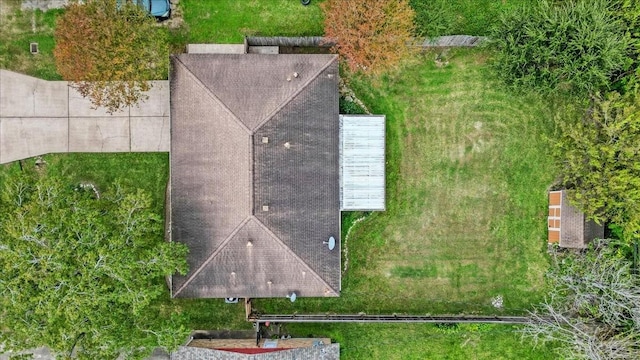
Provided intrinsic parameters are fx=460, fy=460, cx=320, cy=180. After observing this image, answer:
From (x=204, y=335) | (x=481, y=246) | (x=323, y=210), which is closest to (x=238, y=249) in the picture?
(x=323, y=210)

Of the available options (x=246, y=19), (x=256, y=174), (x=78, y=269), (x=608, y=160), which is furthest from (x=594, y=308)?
(x=78, y=269)

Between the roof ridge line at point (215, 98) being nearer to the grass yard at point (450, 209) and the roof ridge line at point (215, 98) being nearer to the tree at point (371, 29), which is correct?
the tree at point (371, 29)

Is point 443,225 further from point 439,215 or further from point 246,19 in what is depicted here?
point 246,19

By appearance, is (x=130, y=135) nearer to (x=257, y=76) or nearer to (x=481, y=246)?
(x=257, y=76)

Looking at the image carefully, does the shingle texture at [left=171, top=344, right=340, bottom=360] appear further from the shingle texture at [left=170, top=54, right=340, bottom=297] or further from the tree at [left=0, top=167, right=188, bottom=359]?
the shingle texture at [left=170, top=54, right=340, bottom=297]

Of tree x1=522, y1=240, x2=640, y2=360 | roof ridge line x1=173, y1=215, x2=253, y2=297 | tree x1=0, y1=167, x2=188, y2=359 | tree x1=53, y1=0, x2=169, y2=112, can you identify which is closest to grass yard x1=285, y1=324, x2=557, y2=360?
tree x1=522, y1=240, x2=640, y2=360

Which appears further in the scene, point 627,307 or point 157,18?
point 157,18

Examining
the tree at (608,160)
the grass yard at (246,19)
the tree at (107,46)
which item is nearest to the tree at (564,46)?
the tree at (608,160)
